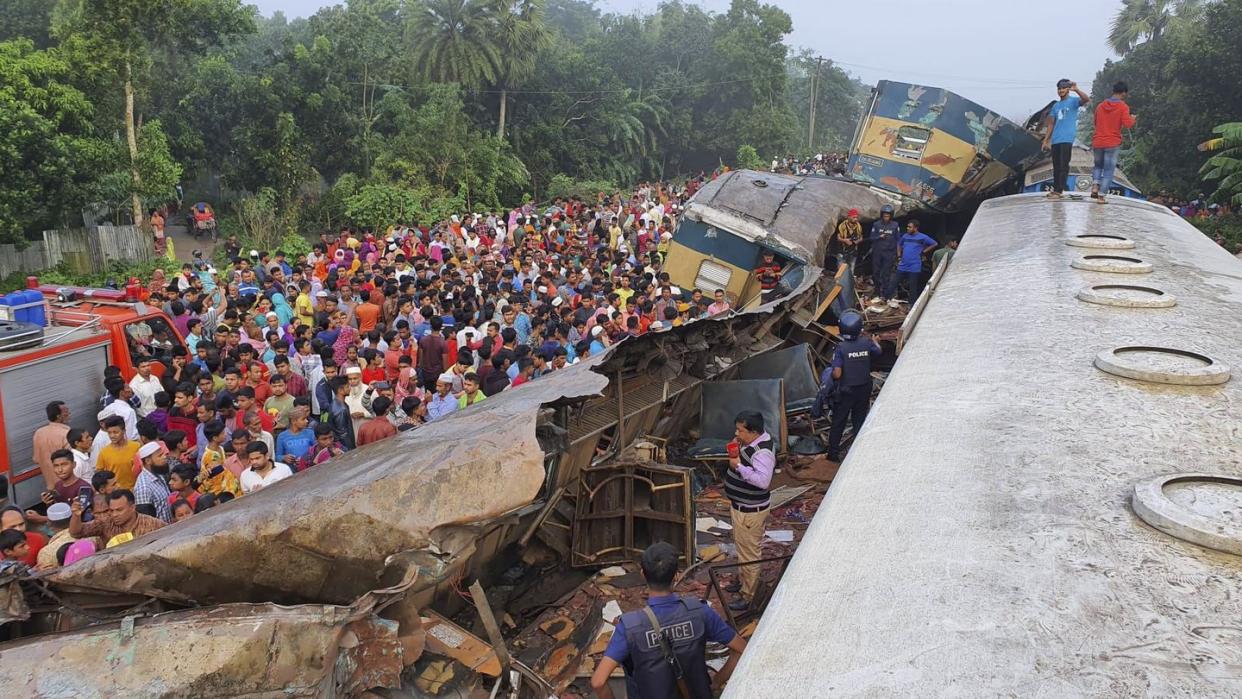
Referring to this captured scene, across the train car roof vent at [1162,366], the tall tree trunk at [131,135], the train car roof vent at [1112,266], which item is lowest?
the train car roof vent at [1162,366]

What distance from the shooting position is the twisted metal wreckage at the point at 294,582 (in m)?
3.48

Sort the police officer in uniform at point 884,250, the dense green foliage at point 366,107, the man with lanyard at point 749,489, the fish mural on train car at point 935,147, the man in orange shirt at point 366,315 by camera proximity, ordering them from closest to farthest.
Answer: the man with lanyard at point 749,489
the man in orange shirt at point 366,315
the police officer in uniform at point 884,250
the fish mural on train car at point 935,147
the dense green foliage at point 366,107

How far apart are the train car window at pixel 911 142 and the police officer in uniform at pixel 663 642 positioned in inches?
521

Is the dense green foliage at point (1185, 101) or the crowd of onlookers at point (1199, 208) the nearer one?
the crowd of onlookers at point (1199, 208)

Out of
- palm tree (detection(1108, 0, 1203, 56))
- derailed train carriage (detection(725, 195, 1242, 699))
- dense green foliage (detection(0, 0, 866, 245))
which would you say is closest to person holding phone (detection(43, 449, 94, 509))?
derailed train carriage (detection(725, 195, 1242, 699))

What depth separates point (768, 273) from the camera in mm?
12461

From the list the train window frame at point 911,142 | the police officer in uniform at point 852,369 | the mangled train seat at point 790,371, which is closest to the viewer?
the police officer in uniform at point 852,369

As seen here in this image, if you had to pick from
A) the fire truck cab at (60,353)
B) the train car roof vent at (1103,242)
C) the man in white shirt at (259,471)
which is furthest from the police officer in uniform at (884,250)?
the man in white shirt at (259,471)

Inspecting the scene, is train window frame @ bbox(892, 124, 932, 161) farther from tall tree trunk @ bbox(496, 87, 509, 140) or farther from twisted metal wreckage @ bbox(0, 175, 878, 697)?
tall tree trunk @ bbox(496, 87, 509, 140)

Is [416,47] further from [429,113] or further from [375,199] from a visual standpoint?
[375,199]

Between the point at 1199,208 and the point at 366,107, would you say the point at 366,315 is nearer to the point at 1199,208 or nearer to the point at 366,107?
the point at 366,107

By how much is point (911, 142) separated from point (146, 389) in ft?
42.5

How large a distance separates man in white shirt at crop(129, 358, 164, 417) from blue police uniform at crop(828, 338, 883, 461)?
606 centimetres

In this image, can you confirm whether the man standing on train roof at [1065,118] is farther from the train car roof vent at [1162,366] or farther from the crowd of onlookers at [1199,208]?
the crowd of onlookers at [1199,208]
